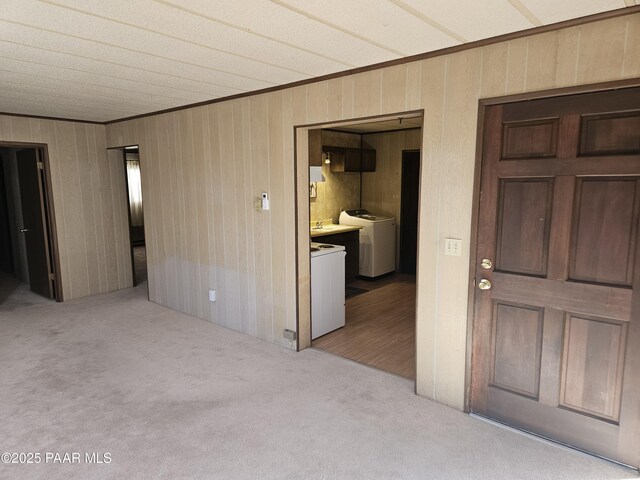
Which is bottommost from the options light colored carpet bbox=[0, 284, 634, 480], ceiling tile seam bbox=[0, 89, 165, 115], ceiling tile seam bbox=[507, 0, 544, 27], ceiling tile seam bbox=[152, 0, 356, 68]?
light colored carpet bbox=[0, 284, 634, 480]

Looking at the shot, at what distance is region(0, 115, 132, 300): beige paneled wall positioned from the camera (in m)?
5.13

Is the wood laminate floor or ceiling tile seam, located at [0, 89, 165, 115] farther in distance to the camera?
ceiling tile seam, located at [0, 89, 165, 115]

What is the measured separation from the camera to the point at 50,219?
205 inches

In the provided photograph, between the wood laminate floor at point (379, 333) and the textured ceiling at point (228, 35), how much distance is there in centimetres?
235

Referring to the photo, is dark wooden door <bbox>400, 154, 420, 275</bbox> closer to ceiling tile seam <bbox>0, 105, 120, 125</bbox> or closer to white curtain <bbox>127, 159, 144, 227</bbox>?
ceiling tile seam <bbox>0, 105, 120, 125</bbox>

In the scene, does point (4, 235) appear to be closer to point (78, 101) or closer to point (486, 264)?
point (78, 101)

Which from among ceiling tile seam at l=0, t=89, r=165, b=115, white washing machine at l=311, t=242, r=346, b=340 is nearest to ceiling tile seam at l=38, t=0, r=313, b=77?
white washing machine at l=311, t=242, r=346, b=340

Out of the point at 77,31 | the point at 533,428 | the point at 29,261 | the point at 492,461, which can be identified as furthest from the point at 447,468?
the point at 29,261

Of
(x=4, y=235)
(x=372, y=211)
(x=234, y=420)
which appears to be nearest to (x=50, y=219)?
(x=4, y=235)

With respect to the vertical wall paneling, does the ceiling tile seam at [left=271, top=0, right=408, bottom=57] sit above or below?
above

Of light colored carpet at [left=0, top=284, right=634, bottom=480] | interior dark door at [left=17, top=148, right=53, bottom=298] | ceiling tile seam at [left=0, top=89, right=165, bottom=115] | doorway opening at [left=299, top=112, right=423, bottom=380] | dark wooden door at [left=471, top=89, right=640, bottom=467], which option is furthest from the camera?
doorway opening at [left=299, top=112, right=423, bottom=380]

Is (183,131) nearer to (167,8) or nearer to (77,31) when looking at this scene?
(77,31)

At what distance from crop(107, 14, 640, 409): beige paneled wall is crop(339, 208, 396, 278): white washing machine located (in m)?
2.65

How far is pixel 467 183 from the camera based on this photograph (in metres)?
2.54
